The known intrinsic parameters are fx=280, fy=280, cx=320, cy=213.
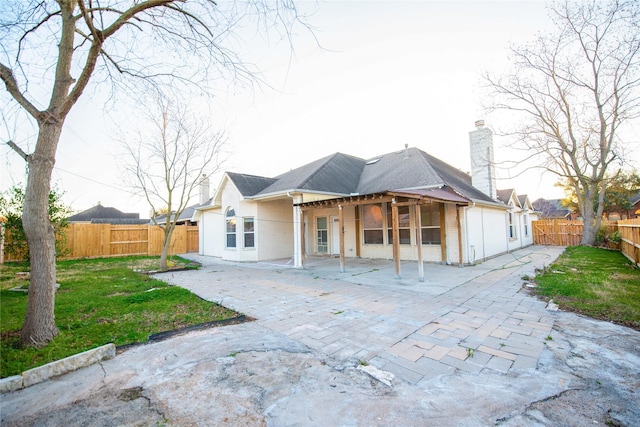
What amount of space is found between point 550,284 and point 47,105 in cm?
1060

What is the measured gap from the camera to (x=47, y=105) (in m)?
4.08

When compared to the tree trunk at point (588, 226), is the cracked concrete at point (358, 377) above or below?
below

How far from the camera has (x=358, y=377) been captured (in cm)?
293

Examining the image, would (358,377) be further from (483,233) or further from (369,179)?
(369,179)

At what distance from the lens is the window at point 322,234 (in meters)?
14.9

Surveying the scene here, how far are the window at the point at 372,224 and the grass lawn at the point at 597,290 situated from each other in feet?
19.3

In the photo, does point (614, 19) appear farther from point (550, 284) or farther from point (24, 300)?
point (24, 300)

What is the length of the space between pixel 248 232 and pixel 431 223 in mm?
8399

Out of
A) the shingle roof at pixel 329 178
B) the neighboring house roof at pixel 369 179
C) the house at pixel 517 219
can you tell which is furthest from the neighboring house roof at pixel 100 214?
the house at pixel 517 219

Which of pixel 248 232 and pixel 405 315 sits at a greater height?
pixel 248 232

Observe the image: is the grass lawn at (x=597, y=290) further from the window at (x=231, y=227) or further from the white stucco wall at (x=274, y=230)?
the window at (x=231, y=227)

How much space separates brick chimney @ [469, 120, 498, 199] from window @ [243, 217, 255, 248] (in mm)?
11305

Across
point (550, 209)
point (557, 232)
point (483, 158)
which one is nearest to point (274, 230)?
point (483, 158)

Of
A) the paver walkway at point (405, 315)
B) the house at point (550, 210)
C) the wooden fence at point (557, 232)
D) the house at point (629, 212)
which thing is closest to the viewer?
the paver walkway at point (405, 315)
